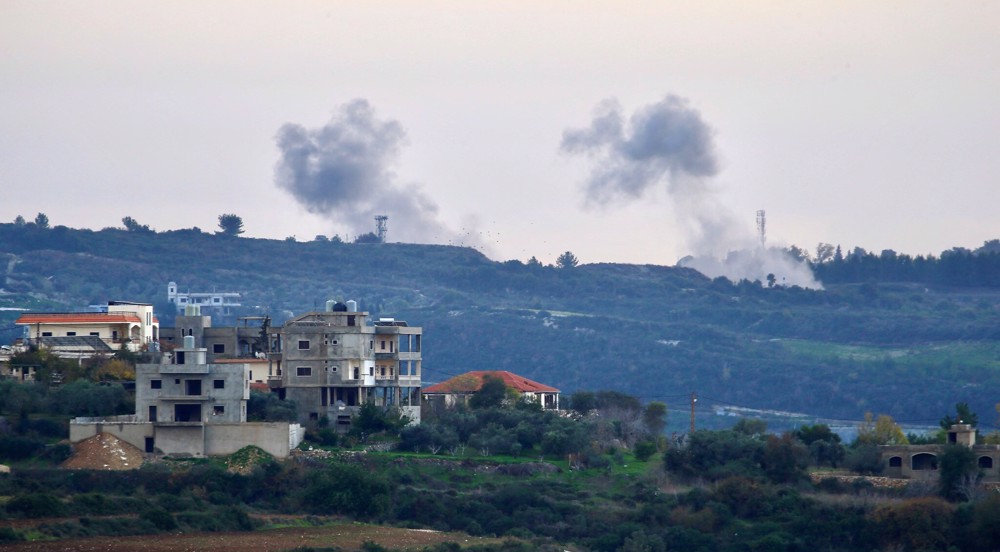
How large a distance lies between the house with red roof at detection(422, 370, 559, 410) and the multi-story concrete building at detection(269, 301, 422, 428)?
21.7ft

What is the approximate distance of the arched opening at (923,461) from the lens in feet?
292

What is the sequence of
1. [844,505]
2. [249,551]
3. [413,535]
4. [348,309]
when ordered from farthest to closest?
1. [348,309]
2. [844,505]
3. [413,535]
4. [249,551]

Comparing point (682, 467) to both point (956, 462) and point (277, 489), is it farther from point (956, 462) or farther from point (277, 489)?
point (277, 489)

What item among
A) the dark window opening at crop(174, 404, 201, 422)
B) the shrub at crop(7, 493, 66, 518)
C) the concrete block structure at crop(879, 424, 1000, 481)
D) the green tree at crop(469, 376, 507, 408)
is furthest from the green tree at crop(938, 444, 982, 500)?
the shrub at crop(7, 493, 66, 518)

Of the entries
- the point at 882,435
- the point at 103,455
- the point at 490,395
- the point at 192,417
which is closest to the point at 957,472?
the point at 882,435

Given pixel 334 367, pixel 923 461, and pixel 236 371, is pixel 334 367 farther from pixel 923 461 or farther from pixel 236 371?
pixel 923 461

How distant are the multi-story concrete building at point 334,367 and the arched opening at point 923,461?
74.3 ft

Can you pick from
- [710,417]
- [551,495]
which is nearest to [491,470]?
[551,495]

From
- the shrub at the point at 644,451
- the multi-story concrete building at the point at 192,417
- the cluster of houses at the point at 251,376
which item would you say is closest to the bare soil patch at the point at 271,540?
the multi-story concrete building at the point at 192,417

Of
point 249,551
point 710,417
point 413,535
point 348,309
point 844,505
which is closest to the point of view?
point 249,551

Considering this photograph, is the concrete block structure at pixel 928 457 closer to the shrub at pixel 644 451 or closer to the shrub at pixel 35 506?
the shrub at pixel 644 451

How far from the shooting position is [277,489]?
81875mm

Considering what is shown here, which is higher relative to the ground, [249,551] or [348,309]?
[348,309]

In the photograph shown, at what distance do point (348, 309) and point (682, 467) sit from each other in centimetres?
1940
